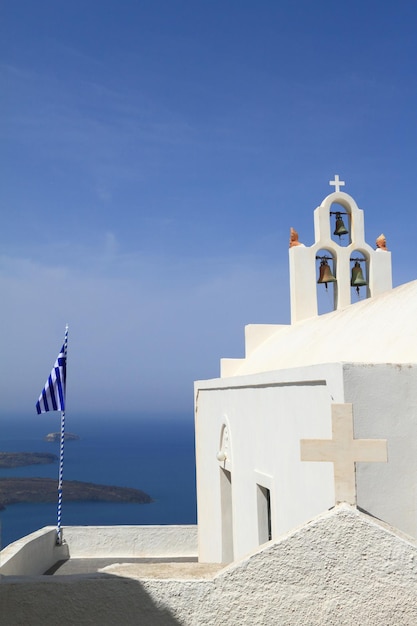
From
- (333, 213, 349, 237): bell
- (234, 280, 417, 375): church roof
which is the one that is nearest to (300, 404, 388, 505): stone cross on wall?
(234, 280, 417, 375): church roof

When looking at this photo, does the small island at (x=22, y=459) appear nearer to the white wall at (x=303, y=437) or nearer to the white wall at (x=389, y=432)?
the white wall at (x=303, y=437)

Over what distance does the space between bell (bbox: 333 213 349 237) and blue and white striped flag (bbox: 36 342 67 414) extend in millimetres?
6249

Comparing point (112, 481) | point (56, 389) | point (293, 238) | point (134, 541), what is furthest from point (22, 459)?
point (293, 238)

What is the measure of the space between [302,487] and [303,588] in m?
2.98

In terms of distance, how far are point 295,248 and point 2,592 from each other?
914 centimetres

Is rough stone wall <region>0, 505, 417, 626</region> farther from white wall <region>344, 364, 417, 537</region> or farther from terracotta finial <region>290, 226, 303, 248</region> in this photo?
terracotta finial <region>290, 226, 303, 248</region>

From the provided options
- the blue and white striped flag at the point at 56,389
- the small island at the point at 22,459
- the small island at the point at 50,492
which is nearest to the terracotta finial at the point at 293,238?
the blue and white striped flag at the point at 56,389

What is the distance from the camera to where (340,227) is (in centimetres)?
1195

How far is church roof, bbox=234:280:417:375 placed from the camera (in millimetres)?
6430

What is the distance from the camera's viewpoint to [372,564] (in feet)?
11.3

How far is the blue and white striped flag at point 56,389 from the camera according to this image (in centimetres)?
1405

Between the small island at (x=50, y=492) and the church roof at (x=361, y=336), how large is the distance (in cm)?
3037

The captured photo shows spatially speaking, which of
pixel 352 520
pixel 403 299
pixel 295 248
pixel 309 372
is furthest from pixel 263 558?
pixel 295 248

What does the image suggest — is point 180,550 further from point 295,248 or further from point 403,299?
point 403,299
